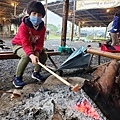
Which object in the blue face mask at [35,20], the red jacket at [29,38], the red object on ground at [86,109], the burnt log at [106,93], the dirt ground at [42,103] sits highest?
the blue face mask at [35,20]

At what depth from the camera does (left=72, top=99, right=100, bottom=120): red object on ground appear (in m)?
1.25

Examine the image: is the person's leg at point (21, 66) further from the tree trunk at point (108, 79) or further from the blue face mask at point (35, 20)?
the tree trunk at point (108, 79)

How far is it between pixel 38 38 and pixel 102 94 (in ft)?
4.02

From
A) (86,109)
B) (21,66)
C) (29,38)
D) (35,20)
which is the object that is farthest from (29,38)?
(86,109)

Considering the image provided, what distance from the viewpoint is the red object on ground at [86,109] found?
1248 mm

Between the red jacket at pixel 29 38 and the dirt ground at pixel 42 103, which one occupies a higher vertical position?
the red jacket at pixel 29 38

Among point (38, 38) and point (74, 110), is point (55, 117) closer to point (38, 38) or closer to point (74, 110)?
point (74, 110)

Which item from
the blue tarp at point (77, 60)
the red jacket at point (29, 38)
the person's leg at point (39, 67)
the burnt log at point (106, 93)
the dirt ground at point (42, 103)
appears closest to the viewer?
the burnt log at point (106, 93)

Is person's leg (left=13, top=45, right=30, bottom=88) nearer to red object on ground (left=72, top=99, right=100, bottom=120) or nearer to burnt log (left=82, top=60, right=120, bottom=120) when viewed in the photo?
red object on ground (left=72, top=99, right=100, bottom=120)

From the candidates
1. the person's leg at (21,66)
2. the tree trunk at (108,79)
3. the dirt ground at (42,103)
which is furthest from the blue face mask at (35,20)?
the tree trunk at (108,79)

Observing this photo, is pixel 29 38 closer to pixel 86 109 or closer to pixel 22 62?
pixel 22 62

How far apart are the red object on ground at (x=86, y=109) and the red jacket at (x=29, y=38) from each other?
0.80 m

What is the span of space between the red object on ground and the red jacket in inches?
31.4

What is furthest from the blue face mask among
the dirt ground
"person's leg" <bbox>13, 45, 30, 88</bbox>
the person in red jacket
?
the dirt ground
